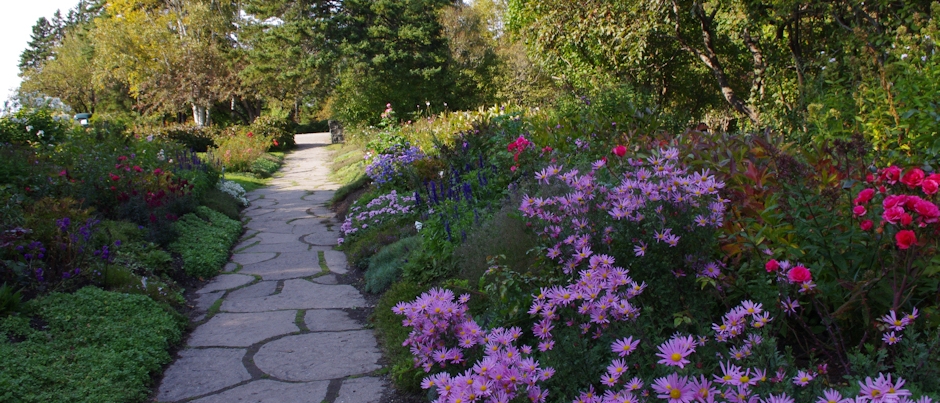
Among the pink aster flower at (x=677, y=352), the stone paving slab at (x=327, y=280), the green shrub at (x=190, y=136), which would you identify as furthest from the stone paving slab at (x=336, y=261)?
the green shrub at (x=190, y=136)

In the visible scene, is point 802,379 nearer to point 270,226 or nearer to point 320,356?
point 320,356

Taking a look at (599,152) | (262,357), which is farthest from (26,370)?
(599,152)

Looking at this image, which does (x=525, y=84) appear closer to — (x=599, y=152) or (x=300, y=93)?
(x=300, y=93)

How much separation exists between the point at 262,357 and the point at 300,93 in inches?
1015

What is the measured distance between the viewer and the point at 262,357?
10.7 ft

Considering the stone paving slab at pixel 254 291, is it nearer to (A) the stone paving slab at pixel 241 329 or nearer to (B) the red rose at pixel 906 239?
(A) the stone paving slab at pixel 241 329

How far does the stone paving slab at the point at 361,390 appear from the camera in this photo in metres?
2.73

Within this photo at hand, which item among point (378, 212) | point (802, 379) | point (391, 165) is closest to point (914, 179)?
point (802, 379)

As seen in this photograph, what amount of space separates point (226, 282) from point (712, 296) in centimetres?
378

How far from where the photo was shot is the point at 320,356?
326 centimetres

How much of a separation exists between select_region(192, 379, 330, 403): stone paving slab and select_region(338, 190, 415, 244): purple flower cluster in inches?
120

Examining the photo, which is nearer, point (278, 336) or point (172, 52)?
point (278, 336)

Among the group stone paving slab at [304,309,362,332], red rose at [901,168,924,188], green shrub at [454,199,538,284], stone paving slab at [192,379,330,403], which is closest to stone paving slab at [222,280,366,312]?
stone paving slab at [304,309,362,332]

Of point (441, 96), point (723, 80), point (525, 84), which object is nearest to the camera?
point (723, 80)
